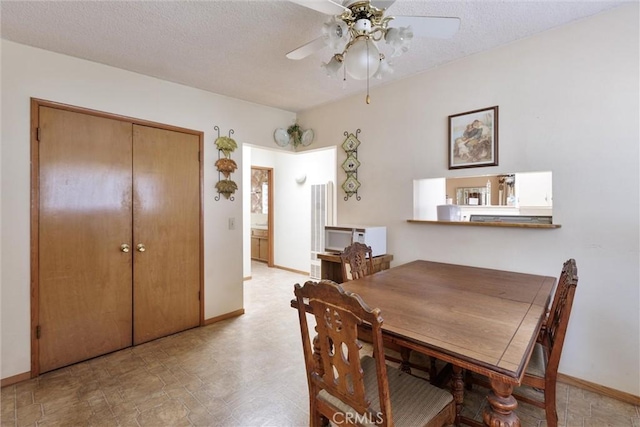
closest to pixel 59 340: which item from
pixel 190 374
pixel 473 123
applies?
pixel 190 374

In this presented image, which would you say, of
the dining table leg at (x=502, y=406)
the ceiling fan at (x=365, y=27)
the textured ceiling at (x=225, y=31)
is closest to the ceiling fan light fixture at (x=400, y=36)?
the ceiling fan at (x=365, y=27)

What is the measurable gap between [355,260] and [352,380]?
1.25 metres

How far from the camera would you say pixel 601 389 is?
205cm

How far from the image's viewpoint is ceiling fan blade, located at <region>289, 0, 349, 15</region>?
138 centimetres

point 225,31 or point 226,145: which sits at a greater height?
point 225,31

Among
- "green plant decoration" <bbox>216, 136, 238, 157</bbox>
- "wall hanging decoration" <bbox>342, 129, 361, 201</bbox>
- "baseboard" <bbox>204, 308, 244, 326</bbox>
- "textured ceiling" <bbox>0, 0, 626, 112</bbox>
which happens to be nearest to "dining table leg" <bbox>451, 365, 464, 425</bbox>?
"wall hanging decoration" <bbox>342, 129, 361, 201</bbox>

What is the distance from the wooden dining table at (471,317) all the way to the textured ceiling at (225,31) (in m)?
1.77

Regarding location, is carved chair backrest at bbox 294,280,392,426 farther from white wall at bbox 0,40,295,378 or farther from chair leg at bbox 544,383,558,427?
white wall at bbox 0,40,295,378

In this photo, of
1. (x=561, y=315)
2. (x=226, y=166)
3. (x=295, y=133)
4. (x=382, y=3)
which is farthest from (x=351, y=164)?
(x=561, y=315)

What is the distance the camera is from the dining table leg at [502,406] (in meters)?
1.05

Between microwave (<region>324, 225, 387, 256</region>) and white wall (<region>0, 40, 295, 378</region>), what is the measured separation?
118cm

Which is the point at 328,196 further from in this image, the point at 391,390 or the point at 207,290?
the point at 391,390

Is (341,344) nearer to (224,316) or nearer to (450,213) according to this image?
(450,213)

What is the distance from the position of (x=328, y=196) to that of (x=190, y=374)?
325 cm
